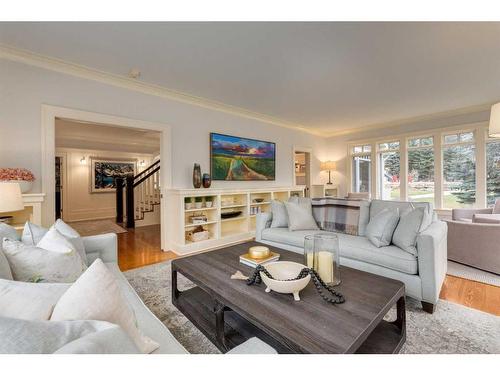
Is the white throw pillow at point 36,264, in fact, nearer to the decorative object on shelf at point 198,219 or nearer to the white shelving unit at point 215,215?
the white shelving unit at point 215,215

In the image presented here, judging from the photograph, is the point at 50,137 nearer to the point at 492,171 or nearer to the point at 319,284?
the point at 319,284

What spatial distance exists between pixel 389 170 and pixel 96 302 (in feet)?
21.1

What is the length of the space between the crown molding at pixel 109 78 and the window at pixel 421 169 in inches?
144

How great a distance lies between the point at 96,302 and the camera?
27.4 inches

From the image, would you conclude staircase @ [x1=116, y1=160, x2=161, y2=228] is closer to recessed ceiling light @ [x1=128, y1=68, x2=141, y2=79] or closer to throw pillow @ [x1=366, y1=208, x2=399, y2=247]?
recessed ceiling light @ [x1=128, y1=68, x2=141, y2=79]

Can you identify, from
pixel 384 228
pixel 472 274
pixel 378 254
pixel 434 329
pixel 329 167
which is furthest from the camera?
pixel 329 167

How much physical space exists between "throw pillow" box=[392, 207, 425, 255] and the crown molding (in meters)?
3.34

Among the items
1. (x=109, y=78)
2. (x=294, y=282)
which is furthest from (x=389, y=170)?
(x=109, y=78)

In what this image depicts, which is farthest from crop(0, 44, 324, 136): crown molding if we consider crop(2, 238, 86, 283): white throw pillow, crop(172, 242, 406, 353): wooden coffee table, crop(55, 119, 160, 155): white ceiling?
crop(172, 242, 406, 353): wooden coffee table

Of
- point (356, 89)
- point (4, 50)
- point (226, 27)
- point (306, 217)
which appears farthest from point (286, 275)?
point (4, 50)

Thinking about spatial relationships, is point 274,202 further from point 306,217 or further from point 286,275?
point 286,275

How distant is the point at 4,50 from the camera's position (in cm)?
241
